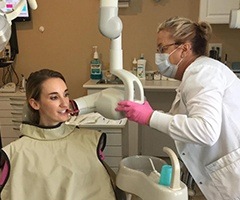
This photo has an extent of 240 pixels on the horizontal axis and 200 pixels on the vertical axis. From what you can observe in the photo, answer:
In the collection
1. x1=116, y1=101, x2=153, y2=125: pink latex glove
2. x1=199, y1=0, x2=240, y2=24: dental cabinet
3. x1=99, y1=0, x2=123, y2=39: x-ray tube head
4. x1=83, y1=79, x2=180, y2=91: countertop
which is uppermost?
x1=199, y1=0, x2=240, y2=24: dental cabinet

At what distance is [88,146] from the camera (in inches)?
57.9

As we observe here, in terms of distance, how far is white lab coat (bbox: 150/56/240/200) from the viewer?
111cm

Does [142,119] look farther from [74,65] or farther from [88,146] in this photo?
[74,65]

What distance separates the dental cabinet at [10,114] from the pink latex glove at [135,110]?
1.92 meters

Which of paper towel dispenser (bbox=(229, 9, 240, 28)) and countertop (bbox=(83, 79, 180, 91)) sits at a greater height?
paper towel dispenser (bbox=(229, 9, 240, 28))

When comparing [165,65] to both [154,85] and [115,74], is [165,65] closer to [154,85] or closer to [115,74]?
[115,74]

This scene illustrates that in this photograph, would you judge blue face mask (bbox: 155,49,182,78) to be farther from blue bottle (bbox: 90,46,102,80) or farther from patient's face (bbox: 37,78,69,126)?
blue bottle (bbox: 90,46,102,80)

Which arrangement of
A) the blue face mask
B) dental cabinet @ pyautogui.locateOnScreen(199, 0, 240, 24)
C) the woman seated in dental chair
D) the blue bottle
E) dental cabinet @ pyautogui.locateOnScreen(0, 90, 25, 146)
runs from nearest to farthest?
the woman seated in dental chair → the blue face mask → dental cabinet @ pyautogui.locateOnScreen(199, 0, 240, 24) → dental cabinet @ pyautogui.locateOnScreen(0, 90, 25, 146) → the blue bottle

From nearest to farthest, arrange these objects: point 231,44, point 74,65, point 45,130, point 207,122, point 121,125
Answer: point 207,122 → point 45,130 → point 121,125 → point 231,44 → point 74,65

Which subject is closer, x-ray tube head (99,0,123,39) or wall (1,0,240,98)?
x-ray tube head (99,0,123,39)

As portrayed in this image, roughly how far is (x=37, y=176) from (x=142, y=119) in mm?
522

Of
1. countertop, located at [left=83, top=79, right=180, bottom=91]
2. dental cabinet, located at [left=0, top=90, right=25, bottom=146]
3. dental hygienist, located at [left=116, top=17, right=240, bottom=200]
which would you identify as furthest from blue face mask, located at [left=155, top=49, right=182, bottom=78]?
dental cabinet, located at [left=0, top=90, right=25, bottom=146]

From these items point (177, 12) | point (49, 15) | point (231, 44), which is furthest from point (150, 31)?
point (49, 15)

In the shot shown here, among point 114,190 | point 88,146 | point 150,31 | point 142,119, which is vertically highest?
point 150,31
